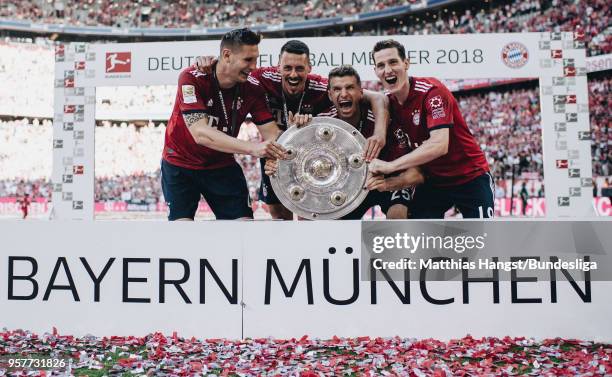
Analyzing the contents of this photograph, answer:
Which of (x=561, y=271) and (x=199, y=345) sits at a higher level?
(x=561, y=271)

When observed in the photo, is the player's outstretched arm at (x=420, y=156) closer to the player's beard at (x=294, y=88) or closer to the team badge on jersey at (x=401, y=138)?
the team badge on jersey at (x=401, y=138)

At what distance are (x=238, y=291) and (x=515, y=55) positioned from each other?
6.01 meters

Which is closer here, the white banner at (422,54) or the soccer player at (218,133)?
the soccer player at (218,133)

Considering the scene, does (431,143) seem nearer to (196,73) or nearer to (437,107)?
(437,107)

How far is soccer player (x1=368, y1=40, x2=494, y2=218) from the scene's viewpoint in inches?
111

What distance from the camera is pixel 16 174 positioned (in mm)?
28094

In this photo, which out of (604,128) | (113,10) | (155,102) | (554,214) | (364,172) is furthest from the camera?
(113,10)

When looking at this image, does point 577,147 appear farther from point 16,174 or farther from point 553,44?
point 16,174

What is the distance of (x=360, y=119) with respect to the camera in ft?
10.1

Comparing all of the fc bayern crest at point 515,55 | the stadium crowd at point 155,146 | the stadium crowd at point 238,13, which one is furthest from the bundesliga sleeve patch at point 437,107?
the stadium crowd at point 238,13

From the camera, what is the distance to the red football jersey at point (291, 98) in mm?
3256

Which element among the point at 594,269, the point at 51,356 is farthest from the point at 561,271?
the point at 51,356

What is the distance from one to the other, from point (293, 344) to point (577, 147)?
6.15 meters

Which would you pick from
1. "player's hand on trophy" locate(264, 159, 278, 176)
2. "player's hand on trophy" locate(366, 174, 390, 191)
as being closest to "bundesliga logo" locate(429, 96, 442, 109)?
"player's hand on trophy" locate(366, 174, 390, 191)
